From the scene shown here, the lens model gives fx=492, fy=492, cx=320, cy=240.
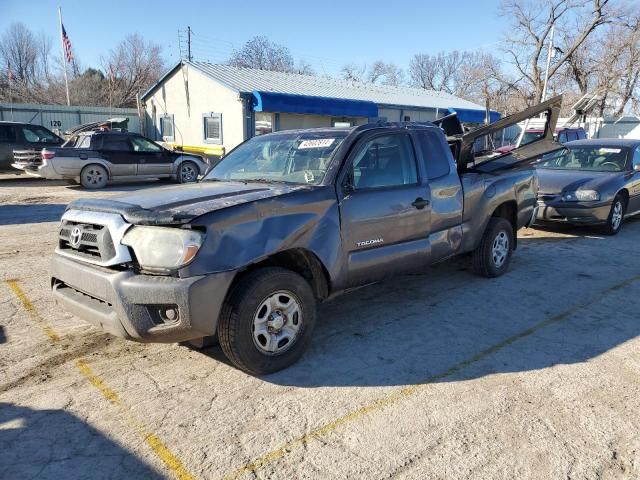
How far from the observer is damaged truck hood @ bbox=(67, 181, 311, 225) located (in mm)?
3160

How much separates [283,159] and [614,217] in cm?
704

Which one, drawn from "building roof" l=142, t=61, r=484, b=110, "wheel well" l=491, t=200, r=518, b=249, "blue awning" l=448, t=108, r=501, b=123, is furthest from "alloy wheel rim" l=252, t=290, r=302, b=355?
"blue awning" l=448, t=108, r=501, b=123

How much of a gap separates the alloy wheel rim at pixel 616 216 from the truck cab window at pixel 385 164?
583 cm

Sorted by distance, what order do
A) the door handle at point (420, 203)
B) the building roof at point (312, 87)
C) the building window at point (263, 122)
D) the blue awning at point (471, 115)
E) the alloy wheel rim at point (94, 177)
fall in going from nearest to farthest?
the door handle at point (420, 203) → the alloy wheel rim at point (94, 177) → the building window at point (263, 122) → the building roof at point (312, 87) → the blue awning at point (471, 115)

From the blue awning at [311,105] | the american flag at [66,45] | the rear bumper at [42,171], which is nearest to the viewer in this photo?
the rear bumper at [42,171]

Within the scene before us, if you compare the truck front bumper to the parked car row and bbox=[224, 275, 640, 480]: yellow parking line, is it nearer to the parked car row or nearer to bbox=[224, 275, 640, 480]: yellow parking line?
bbox=[224, 275, 640, 480]: yellow parking line

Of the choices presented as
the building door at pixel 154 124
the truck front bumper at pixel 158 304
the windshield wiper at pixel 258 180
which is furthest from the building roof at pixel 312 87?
the truck front bumper at pixel 158 304

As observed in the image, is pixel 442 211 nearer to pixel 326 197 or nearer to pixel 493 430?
pixel 326 197

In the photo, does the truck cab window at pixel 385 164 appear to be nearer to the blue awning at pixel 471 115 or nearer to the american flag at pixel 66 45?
the blue awning at pixel 471 115

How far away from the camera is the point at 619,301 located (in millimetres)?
5285

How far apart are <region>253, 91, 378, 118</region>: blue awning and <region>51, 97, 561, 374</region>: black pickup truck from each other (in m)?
14.0

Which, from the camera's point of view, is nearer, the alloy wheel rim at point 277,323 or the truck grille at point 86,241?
the truck grille at point 86,241

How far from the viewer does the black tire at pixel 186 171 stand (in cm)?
1612

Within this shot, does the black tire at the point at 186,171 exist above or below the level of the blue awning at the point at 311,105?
below
